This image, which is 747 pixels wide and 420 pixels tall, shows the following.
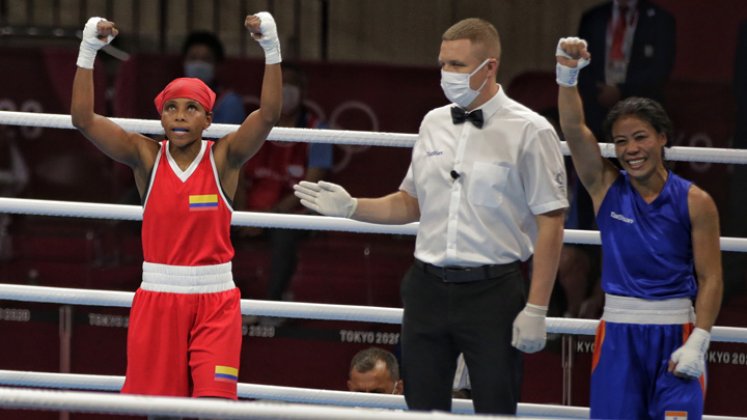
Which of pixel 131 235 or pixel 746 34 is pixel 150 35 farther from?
pixel 746 34

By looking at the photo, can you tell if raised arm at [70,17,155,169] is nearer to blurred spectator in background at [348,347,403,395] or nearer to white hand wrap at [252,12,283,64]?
white hand wrap at [252,12,283,64]

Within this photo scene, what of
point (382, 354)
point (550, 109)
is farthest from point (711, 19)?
point (382, 354)

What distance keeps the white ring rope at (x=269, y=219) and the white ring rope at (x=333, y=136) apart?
0.25 metres

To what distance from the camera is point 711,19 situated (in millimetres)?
6863

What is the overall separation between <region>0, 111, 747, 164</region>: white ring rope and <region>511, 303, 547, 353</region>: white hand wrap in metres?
0.82

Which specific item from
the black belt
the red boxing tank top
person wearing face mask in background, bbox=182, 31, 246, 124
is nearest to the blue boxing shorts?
the black belt

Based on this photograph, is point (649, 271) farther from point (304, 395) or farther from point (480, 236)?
point (304, 395)

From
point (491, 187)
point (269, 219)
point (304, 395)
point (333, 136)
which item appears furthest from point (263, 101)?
point (304, 395)

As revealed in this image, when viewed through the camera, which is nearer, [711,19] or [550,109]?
[550,109]

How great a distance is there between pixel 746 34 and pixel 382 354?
2.69 metres

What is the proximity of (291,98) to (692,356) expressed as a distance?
3.25m

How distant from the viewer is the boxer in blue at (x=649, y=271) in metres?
3.68

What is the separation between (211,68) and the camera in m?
6.88

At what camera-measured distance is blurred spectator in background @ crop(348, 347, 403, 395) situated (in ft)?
15.8
